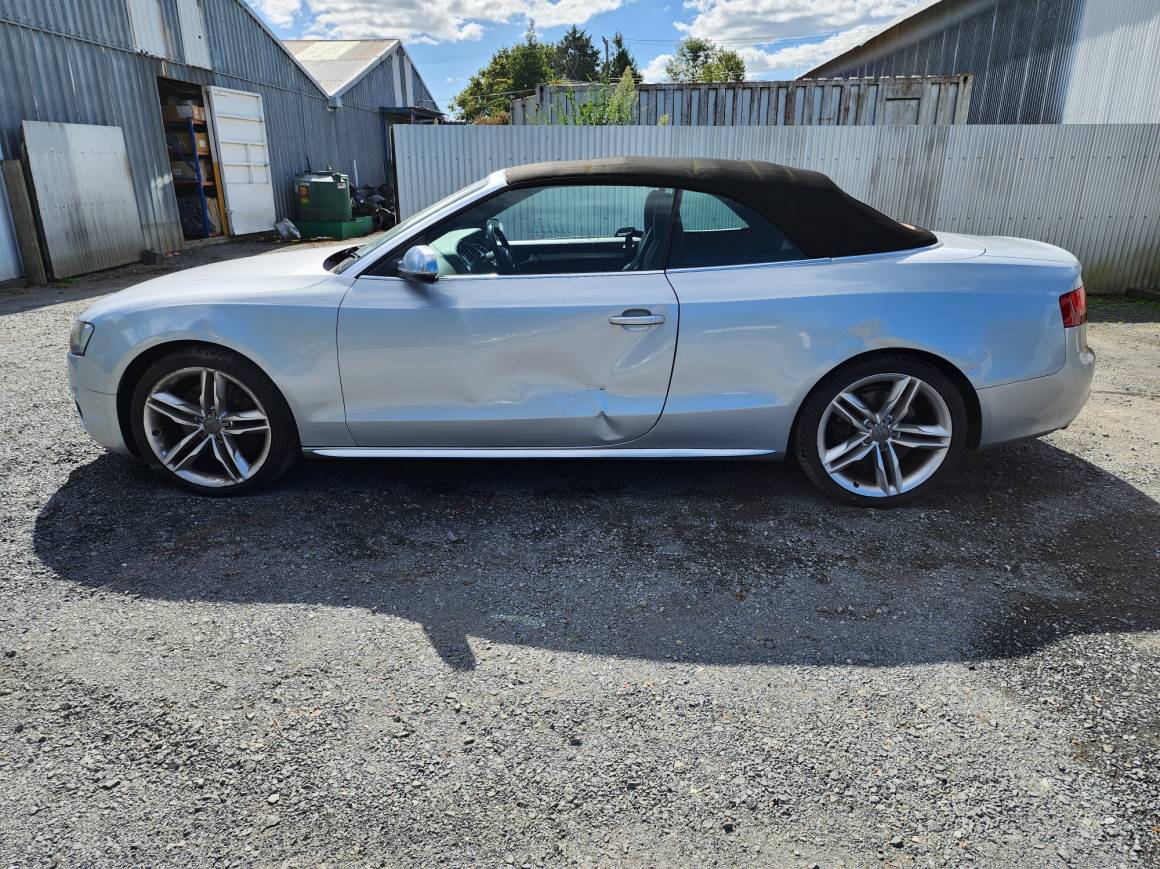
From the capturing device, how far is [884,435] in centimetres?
364

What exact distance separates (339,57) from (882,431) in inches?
1064

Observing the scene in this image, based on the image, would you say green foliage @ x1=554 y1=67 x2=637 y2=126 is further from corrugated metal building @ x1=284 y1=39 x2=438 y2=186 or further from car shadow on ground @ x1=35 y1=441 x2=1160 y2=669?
corrugated metal building @ x1=284 y1=39 x2=438 y2=186

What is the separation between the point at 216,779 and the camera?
82.9 inches

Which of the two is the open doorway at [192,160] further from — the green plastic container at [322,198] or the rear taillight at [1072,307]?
the rear taillight at [1072,307]

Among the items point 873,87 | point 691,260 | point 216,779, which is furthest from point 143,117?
point 216,779

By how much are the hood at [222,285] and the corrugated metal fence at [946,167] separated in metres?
6.48

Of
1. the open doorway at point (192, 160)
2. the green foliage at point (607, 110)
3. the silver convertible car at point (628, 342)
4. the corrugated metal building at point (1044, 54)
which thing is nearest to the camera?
the silver convertible car at point (628, 342)

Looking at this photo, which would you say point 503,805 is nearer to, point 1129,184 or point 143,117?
point 1129,184

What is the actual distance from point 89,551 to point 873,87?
1431cm

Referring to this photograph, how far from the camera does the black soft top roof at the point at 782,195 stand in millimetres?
3578

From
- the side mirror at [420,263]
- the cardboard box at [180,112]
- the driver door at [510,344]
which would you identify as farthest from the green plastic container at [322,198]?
the side mirror at [420,263]

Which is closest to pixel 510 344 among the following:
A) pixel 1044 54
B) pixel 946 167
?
pixel 946 167

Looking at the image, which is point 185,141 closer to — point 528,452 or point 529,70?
point 528,452

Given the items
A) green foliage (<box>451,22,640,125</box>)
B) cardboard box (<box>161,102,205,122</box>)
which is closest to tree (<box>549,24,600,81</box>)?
green foliage (<box>451,22,640,125</box>)
